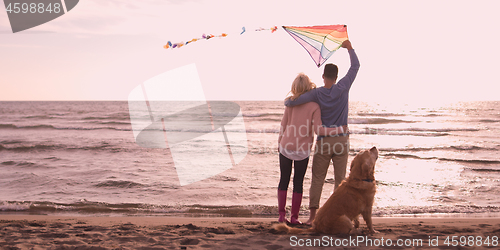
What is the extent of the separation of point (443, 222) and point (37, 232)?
16.1 feet

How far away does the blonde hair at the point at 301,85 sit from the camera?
3.62 m

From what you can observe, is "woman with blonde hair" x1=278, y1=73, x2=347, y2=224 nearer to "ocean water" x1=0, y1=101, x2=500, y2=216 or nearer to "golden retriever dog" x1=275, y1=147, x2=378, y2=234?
"golden retriever dog" x1=275, y1=147, x2=378, y2=234

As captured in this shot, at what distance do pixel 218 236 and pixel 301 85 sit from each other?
184cm

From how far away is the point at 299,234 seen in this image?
330 cm

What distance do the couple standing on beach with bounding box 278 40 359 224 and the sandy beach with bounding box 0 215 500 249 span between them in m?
0.76

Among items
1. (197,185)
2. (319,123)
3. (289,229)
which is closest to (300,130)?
(319,123)

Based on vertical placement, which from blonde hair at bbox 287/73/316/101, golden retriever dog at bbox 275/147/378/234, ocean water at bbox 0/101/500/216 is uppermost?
blonde hair at bbox 287/73/316/101

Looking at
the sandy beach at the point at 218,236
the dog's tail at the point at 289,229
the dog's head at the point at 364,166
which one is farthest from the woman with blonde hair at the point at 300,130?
the sandy beach at the point at 218,236

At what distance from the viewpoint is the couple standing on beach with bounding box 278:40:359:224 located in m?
3.52

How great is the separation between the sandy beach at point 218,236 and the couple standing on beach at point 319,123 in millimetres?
760

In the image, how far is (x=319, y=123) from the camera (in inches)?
139

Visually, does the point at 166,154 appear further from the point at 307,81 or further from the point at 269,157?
the point at 307,81

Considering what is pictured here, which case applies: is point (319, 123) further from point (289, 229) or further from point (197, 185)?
point (197, 185)

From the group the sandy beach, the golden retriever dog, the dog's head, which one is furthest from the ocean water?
the dog's head
